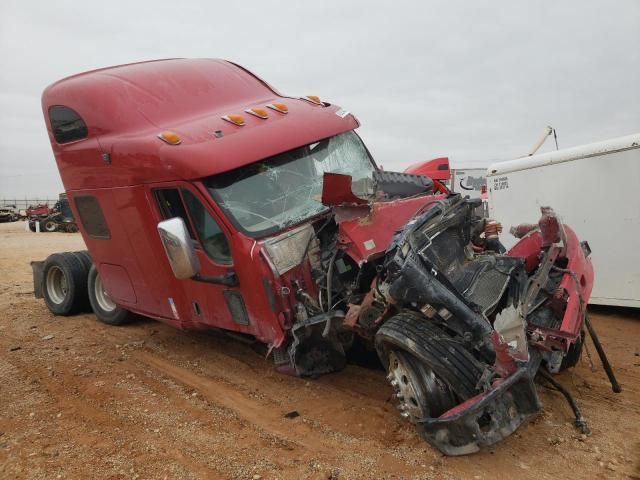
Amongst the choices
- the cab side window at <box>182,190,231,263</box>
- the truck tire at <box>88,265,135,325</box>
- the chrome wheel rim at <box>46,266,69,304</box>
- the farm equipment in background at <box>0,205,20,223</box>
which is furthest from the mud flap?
the farm equipment in background at <box>0,205,20,223</box>

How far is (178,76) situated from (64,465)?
379 centimetres

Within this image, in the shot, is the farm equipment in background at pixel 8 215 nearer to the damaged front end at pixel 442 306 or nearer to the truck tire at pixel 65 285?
the truck tire at pixel 65 285

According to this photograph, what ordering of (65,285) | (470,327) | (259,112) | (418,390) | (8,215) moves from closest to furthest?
(470,327)
(418,390)
(259,112)
(65,285)
(8,215)

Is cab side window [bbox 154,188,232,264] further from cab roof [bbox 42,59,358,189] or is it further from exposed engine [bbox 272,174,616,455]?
exposed engine [bbox 272,174,616,455]

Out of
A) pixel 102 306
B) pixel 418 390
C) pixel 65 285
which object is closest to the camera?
pixel 418 390

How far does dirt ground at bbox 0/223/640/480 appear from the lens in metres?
3.30

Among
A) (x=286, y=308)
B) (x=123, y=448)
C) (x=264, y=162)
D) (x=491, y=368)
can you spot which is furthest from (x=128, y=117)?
(x=491, y=368)

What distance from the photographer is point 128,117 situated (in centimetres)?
500

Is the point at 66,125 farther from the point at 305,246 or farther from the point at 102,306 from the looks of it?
the point at 305,246

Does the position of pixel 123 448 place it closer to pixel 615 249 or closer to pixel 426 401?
pixel 426 401

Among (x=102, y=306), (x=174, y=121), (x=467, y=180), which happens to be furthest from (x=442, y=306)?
(x=467, y=180)

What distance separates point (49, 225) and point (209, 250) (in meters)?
29.2

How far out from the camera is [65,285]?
309 inches

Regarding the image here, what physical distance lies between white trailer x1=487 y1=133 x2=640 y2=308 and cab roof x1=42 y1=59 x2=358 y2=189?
351 centimetres
